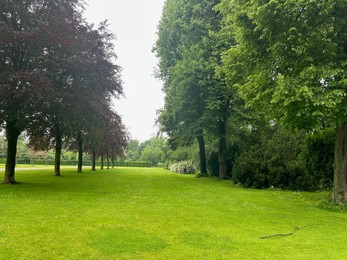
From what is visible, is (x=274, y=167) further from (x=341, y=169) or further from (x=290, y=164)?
(x=341, y=169)

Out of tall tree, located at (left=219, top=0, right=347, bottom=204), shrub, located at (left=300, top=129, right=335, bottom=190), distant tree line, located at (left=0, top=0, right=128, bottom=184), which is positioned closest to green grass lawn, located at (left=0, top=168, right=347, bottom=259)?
tall tree, located at (left=219, top=0, right=347, bottom=204)

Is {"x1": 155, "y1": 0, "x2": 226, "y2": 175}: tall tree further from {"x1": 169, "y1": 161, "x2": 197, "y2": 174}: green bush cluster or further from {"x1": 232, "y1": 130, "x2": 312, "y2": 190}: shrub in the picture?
{"x1": 169, "y1": 161, "x2": 197, "y2": 174}: green bush cluster

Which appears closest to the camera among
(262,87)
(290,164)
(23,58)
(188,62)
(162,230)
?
(162,230)

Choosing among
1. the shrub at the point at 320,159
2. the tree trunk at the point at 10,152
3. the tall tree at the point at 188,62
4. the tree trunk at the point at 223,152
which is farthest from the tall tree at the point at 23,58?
the shrub at the point at 320,159

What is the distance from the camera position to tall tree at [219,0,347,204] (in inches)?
381

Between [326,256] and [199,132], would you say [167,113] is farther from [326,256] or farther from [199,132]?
[326,256]

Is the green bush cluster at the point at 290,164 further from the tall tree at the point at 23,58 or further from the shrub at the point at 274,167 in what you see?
the tall tree at the point at 23,58

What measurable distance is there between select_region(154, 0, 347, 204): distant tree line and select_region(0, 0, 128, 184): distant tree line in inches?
272

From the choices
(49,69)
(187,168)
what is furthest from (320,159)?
(187,168)

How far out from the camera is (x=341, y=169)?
11.7 metres

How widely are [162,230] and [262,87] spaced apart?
703 cm

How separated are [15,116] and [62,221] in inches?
335

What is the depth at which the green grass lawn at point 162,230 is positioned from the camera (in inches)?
221

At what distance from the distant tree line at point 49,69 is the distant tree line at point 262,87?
22.7 feet
